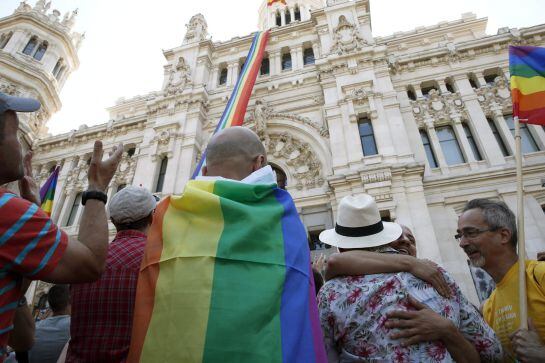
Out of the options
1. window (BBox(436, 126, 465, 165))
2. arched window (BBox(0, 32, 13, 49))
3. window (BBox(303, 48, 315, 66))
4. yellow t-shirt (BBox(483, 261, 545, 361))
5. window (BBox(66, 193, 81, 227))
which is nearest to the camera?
yellow t-shirt (BBox(483, 261, 545, 361))

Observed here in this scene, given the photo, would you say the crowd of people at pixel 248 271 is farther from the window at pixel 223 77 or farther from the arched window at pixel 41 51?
the arched window at pixel 41 51

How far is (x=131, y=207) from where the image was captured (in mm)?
2475

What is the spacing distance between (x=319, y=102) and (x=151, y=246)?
13985 millimetres

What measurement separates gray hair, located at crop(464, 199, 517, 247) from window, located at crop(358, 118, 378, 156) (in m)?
9.53

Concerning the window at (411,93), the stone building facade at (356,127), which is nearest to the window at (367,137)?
the stone building facade at (356,127)

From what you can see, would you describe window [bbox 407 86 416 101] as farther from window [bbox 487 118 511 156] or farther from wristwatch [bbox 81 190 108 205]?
wristwatch [bbox 81 190 108 205]

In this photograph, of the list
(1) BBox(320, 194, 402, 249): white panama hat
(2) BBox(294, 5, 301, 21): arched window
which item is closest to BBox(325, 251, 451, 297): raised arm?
(1) BBox(320, 194, 402, 249): white panama hat

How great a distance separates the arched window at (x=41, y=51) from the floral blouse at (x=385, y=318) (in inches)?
1143

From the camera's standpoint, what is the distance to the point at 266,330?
1296mm

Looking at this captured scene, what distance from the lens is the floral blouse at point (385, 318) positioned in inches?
67.5

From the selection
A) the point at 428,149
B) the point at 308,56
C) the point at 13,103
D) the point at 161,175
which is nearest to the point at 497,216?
the point at 13,103

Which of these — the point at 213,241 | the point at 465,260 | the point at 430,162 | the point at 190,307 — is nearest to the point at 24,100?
the point at 213,241

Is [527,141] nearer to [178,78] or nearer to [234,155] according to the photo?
[234,155]

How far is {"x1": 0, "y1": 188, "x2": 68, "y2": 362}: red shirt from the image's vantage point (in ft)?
4.27
